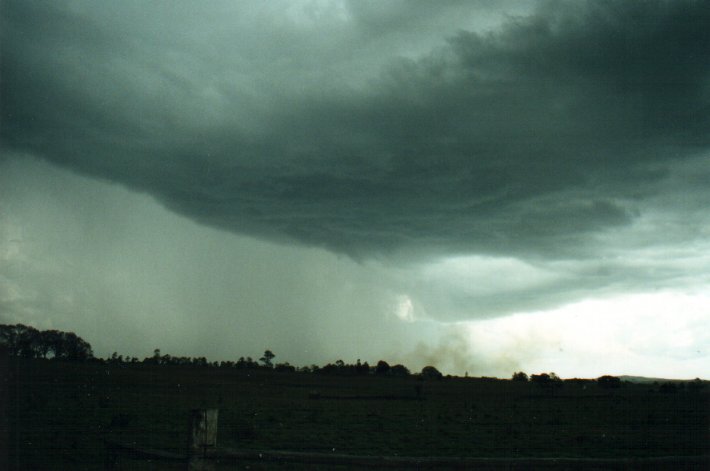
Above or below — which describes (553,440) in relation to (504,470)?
below

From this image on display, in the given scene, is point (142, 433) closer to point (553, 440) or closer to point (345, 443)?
point (345, 443)

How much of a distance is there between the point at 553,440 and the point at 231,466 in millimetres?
16487

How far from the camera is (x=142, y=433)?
23.0 metres

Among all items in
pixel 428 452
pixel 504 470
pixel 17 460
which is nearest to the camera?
pixel 504 470

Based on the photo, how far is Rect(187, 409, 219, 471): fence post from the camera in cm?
717

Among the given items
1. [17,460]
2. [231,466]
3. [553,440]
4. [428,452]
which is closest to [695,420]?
[553,440]

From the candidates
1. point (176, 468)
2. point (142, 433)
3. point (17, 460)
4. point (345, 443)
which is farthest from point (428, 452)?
point (17, 460)

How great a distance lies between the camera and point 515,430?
3169cm

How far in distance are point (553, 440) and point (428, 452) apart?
8294 mm

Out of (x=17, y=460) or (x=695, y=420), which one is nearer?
(x=17, y=460)

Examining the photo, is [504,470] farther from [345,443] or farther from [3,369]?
[3,369]

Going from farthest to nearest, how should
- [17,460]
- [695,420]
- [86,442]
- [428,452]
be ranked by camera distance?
[695,420]
[428,452]
[86,442]
[17,460]

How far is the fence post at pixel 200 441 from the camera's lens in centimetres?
717

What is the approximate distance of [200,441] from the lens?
721 centimetres
